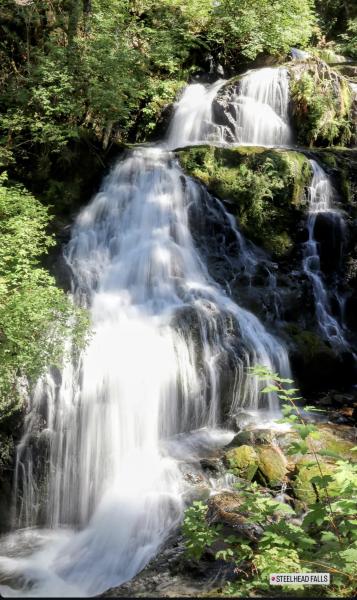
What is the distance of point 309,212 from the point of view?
37.2ft

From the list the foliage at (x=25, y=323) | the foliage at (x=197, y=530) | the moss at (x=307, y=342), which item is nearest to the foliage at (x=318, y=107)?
the moss at (x=307, y=342)

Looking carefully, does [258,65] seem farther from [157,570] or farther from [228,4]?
[157,570]

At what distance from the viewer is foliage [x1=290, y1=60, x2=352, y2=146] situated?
13703 millimetres

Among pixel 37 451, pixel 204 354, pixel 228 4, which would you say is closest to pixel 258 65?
pixel 228 4

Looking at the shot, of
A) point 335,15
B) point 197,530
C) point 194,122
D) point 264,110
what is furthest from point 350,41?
point 197,530

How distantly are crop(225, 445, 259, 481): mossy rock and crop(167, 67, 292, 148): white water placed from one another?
9.48 metres

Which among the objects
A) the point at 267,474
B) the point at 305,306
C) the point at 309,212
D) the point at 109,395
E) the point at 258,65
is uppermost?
the point at 258,65

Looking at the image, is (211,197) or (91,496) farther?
(211,197)

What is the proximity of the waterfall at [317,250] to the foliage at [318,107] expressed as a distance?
2631 mm

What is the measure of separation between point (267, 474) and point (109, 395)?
2.60 meters

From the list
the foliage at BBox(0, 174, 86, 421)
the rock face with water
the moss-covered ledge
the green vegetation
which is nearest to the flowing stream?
Answer: the rock face with water

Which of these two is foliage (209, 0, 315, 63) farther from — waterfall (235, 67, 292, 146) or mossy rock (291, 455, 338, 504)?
mossy rock (291, 455, 338, 504)

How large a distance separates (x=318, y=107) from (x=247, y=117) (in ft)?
6.60

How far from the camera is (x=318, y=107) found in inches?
538
